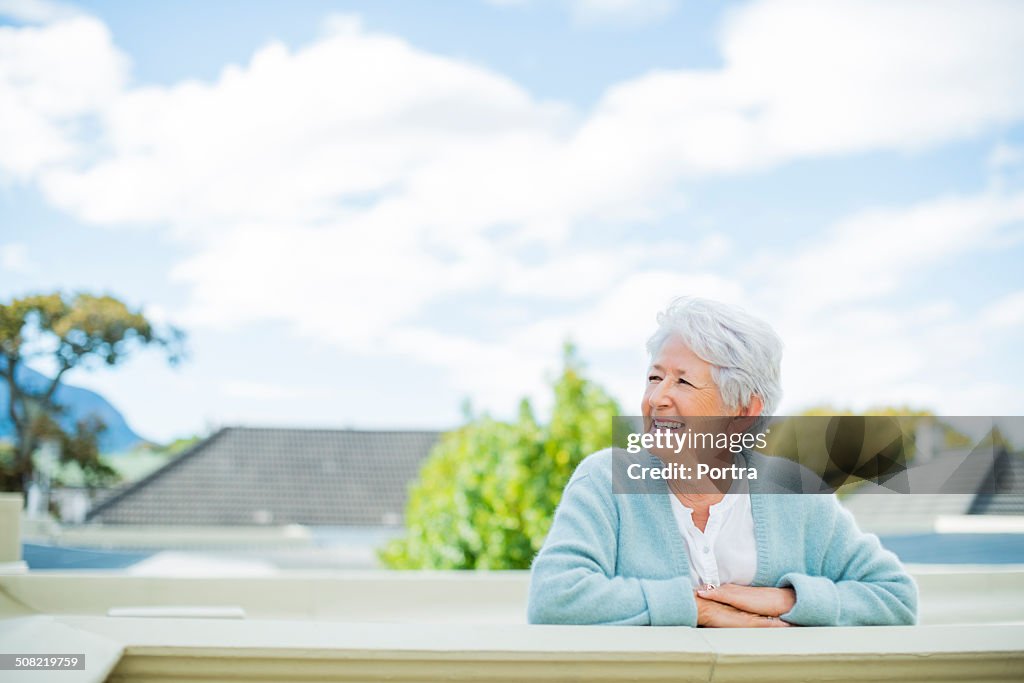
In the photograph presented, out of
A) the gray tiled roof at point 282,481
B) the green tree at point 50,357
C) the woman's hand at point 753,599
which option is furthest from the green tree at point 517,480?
the gray tiled roof at point 282,481

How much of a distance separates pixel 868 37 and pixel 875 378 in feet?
18.1

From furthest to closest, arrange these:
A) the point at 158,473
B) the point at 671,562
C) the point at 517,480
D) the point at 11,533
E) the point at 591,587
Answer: the point at 158,473, the point at 517,480, the point at 11,533, the point at 671,562, the point at 591,587

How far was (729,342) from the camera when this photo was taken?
1.68 metres

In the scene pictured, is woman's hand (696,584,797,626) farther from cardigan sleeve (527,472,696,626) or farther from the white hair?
the white hair

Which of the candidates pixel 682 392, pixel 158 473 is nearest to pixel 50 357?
pixel 682 392

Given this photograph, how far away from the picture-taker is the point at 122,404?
33.8ft

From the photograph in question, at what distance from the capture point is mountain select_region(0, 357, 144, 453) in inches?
331

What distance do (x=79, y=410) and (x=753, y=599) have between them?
29.4ft

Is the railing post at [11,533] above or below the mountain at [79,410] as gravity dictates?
below

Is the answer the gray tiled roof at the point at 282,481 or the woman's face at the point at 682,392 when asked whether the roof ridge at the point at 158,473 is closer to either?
the gray tiled roof at the point at 282,481

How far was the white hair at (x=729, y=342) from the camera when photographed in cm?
167

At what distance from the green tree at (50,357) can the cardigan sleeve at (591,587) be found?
741 centimetres

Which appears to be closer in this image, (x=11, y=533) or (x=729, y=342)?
(x=729, y=342)

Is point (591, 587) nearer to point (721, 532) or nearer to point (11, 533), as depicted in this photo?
point (721, 532)
